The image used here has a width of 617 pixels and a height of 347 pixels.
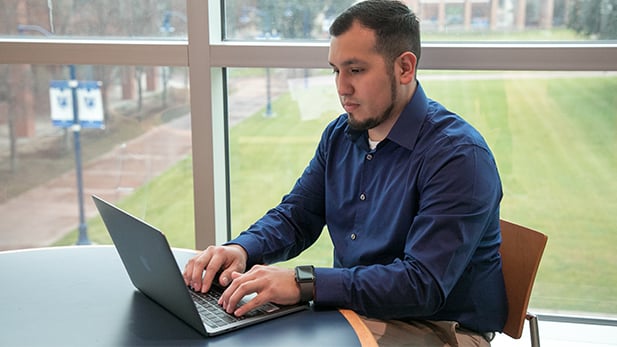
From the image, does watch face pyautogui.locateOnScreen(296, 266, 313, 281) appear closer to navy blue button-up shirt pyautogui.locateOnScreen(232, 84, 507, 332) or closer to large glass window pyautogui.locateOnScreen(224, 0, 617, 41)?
navy blue button-up shirt pyautogui.locateOnScreen(232, 84, 507, 332)

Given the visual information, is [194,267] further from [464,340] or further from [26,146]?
[26,146]

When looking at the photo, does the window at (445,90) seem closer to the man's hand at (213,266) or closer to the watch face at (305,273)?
the man's hand at (213,266)

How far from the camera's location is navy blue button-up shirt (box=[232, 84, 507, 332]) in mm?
1669

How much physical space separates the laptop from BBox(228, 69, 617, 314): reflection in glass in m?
1.42

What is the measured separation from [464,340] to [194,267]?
27.7 inches

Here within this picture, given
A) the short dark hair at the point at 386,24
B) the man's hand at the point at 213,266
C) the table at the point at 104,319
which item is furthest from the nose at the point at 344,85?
the table at the point at 104,319

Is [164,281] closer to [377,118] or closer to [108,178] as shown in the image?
[377,118]

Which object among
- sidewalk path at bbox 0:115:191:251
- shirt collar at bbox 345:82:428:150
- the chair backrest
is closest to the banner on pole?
sidewalk path at bbox 0:115:191:251

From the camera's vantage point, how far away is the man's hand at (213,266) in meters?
1.70

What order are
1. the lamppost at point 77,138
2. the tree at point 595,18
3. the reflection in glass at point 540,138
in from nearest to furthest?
the tree at point 595,18, the reflection in glass at point 540,138, the lamppost at point 77,138

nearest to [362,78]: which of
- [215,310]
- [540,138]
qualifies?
[215,310]

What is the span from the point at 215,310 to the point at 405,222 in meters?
0.55

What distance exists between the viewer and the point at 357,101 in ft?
6.28

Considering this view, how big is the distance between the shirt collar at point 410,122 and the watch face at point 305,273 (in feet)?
1.45
